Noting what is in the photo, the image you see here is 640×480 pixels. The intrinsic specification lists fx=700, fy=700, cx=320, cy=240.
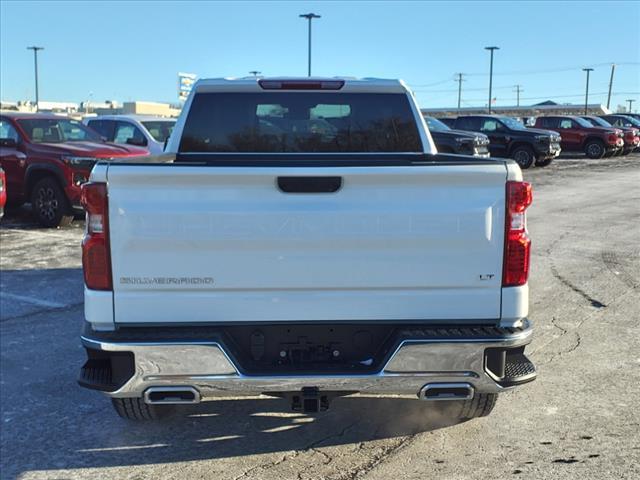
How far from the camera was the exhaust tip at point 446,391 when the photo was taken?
3.35 m

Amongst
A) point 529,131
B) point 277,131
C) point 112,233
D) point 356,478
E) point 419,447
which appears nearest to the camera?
point 112,233

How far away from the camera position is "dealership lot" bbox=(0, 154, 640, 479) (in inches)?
146

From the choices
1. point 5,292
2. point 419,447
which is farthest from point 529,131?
point 419,447

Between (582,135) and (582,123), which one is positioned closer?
(582,135)

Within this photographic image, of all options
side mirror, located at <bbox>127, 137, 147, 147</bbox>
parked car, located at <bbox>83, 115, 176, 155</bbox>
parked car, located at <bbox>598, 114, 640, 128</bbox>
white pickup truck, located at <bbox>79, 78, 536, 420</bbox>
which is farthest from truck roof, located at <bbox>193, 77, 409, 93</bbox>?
parked car, located at <bbox>598, 114, 640, 128</bbox>

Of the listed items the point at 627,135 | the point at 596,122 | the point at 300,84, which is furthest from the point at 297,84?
the point at 627,135

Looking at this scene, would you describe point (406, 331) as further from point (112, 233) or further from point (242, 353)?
point (112, 233)

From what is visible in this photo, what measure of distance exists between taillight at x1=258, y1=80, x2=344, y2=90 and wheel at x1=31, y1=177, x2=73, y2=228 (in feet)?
25.3

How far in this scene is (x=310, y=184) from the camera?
324 cm

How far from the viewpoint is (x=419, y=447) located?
13.0 feet

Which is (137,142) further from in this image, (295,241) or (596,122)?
(596,122)

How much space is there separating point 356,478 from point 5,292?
5455 millimetres

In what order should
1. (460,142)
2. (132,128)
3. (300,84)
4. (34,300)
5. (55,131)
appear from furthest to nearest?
(460,142) < (132,128) < (55,131) < (34,300) < (300,84)

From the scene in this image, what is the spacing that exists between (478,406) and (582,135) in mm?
27923
